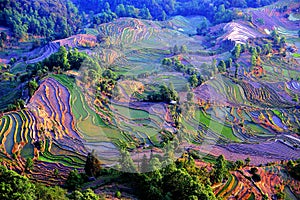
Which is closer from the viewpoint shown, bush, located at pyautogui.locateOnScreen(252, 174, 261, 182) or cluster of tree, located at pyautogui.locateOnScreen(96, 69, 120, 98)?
bush, located at pyautogui.locateOnScreen(252, 174, 261, 182)

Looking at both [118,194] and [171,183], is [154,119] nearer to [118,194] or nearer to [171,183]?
[171,183]

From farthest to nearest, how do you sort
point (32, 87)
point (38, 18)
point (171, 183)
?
point (38, 18) → point (32, 87) → point (171, 183)

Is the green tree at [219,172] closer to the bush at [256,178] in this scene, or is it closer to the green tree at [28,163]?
the bush at [256,178]

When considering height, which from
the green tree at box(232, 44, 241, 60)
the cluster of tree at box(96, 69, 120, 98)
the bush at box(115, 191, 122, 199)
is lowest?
the bush at box(115, 191, 122, 199)

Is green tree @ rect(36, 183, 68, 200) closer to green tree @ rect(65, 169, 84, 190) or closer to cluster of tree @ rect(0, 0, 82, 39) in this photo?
green tree @ rect(65, 169, 84, 190)

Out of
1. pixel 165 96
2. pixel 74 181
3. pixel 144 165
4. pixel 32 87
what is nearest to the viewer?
pixel 144 165

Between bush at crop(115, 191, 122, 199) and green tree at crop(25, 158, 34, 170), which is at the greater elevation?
green tree at crop(25, 158, 34, 170)

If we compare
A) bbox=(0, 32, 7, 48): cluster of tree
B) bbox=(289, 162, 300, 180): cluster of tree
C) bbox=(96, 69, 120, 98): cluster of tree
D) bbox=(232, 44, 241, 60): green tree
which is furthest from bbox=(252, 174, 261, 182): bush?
bbox=(0, 32, 7, 48): cluster of tree

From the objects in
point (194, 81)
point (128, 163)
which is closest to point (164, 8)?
point (194, 81)

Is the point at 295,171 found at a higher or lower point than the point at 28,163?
lower
